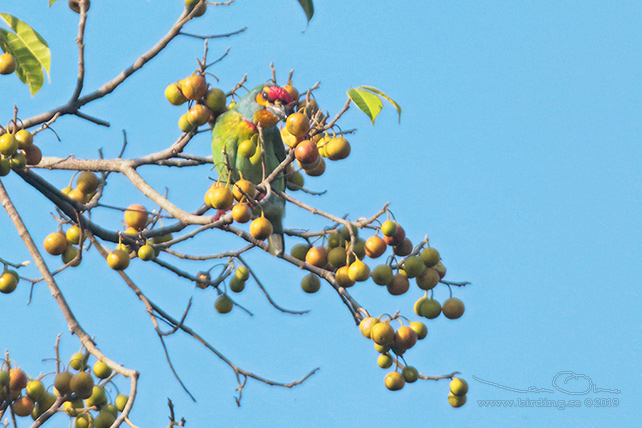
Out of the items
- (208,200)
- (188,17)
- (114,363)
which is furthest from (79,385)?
(188,17)

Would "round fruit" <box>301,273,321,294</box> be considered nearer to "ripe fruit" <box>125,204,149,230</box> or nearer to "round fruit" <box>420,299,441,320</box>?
"round fruit" <box>420,299,441,320</box>

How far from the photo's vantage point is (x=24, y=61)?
2.92 meters

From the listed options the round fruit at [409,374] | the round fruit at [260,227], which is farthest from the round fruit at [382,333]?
the round fruit at [260,227]

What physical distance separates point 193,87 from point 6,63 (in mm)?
715

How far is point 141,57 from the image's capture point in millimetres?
2943

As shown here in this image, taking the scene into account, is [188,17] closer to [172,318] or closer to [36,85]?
[36,85]

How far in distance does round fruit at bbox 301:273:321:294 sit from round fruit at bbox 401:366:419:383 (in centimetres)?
62

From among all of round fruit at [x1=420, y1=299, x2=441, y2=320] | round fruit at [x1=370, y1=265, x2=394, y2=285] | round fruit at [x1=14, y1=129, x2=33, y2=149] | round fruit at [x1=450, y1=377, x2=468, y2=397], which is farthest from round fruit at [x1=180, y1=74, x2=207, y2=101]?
round fruit at [x1=450, y1=377, x2=468, y2=397]

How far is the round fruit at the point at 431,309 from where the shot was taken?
307 centimetres

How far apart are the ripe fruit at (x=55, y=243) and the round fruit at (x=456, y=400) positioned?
5.57ft

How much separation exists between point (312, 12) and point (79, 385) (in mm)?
1570

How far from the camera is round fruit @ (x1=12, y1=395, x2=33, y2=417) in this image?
9.17ft

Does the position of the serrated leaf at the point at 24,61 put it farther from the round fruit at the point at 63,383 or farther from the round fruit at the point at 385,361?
the round fruit at the point at 385,361

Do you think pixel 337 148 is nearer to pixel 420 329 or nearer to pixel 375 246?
pixel 375 246
